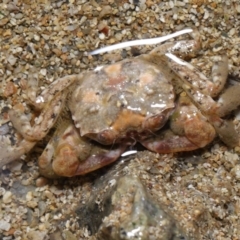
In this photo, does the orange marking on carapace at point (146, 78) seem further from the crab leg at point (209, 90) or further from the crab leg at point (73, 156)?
the crab leg at point (73, 156)

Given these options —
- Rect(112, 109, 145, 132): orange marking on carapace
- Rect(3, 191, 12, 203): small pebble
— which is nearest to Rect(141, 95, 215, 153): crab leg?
Rect(112, 109, 145, 132): orange marking on carapace

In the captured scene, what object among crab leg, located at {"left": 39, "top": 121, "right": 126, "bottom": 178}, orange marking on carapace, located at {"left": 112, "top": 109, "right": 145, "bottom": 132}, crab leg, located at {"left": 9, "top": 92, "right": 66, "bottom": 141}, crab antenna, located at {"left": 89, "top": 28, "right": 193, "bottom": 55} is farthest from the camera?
crab antenna, located at {"left": 89, "top": 28, "right": 193, "bottom": 55}

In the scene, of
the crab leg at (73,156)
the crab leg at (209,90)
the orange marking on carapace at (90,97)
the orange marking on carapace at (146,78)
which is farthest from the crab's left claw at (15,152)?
the crab leg at (209,90)

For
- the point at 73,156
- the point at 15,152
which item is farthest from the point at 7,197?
the point at 73,156

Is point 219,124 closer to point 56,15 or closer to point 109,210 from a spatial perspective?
point 109,210

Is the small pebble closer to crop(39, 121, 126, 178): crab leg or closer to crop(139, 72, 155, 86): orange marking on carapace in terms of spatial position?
crop(39, 121, 126, 178): crab leg

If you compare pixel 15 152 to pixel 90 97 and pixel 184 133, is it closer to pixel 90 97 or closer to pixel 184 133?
pixel 90 97

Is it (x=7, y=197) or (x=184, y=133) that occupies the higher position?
(x=184, y=133)

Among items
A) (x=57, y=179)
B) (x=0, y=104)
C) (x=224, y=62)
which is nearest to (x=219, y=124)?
(x=224, y=62)
